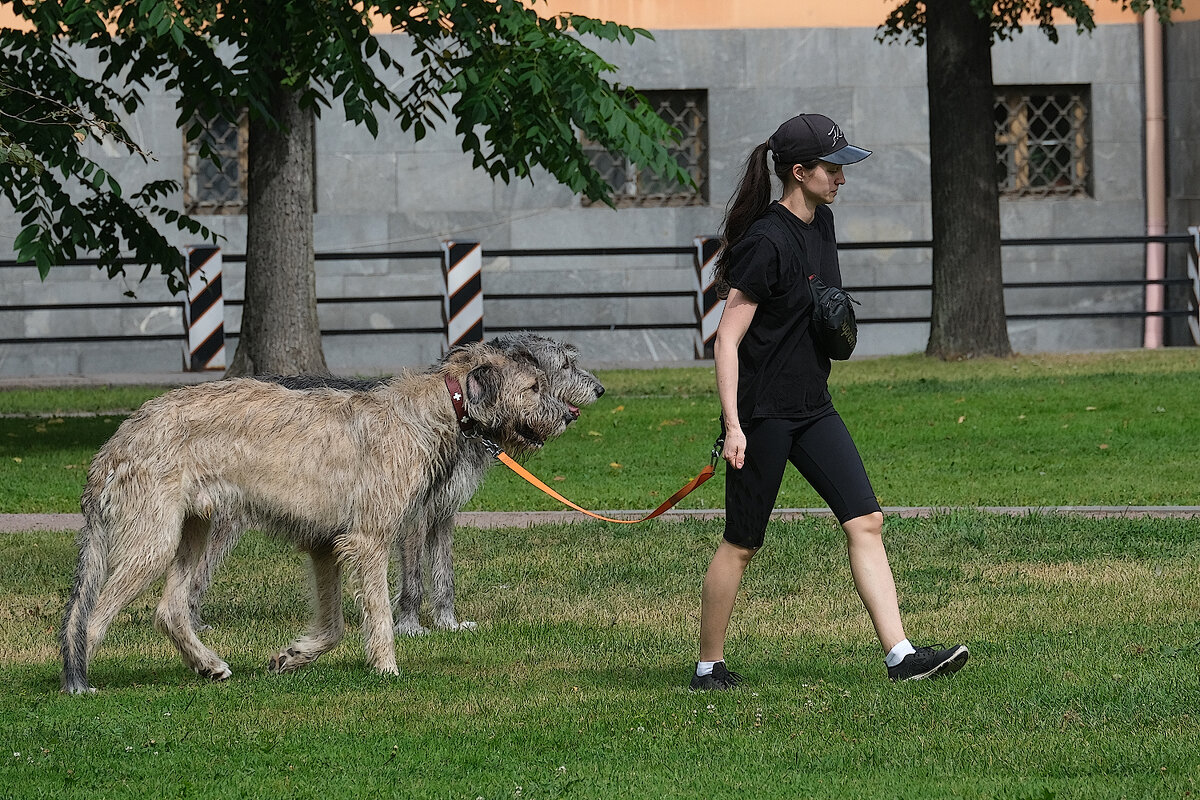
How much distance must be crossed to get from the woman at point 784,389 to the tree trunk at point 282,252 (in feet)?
37.2

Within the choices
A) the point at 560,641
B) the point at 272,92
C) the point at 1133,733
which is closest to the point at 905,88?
the point at 272,92

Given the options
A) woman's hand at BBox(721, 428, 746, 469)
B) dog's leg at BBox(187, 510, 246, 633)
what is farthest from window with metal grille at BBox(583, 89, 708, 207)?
woman's hand at BBox(721, 428, 746, 469)

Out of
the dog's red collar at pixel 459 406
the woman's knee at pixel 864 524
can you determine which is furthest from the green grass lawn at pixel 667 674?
the dog's red collar at pixel 459 406

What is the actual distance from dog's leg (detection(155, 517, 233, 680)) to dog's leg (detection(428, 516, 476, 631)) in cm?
139

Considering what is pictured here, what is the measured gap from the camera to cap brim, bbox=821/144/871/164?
258 inches

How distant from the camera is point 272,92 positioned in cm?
1612

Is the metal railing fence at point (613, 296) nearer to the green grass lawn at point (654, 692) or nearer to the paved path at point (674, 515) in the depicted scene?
the paved path at point (674, 515)

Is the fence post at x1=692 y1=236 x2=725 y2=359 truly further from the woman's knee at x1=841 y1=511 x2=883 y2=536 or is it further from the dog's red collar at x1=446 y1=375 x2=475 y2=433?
the woman's knee at x1=841 y1=511 x2=883 y2=536

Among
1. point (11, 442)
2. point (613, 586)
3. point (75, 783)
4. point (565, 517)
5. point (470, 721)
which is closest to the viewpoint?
point (75, 783)

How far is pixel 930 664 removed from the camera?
21.7ft

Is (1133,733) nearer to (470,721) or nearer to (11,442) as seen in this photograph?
(470,721)

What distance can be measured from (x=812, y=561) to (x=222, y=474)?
374 cm

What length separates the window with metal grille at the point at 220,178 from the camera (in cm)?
2473

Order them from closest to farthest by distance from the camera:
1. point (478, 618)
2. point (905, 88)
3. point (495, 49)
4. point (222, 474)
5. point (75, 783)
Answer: point (75, 783)
point (222, 474)
point (478, 618)
point (495, 49)
point (905, 88)
